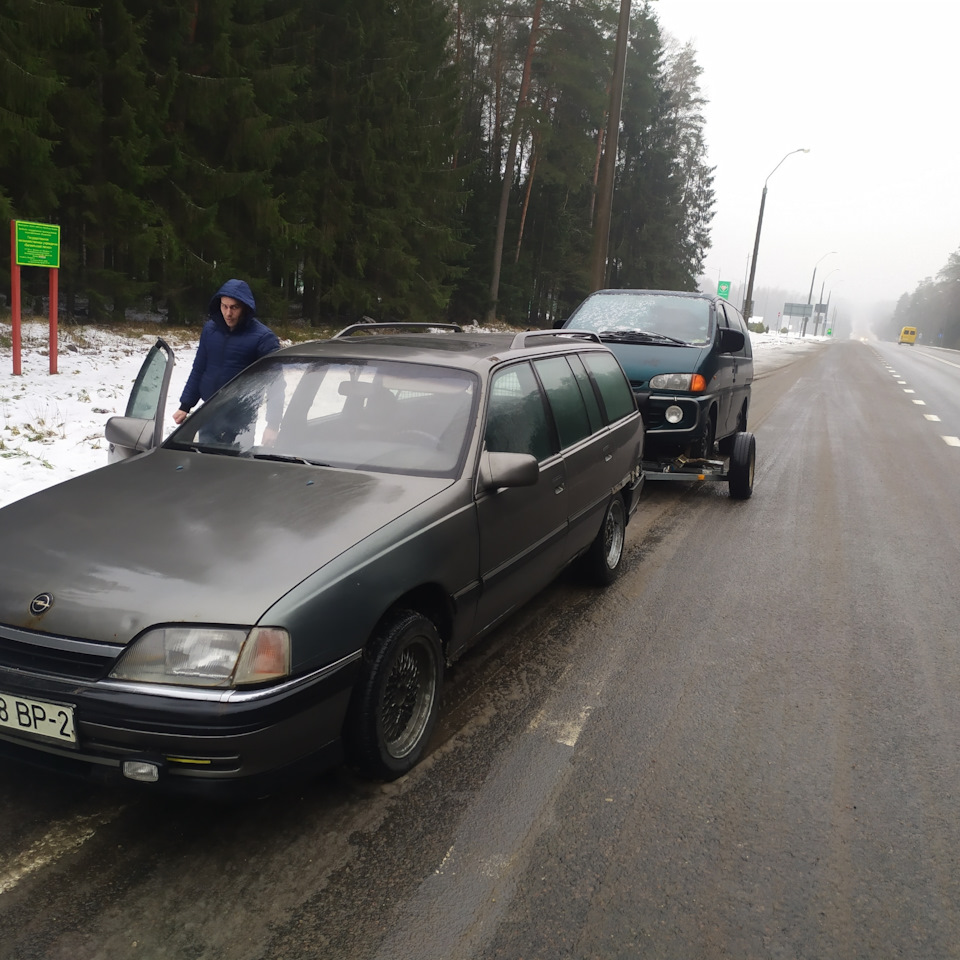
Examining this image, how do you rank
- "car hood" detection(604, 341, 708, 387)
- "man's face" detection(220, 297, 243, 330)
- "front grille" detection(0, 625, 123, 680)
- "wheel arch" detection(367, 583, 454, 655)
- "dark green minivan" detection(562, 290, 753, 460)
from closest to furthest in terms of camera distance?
1. "front grille" detection(0, 625, 123, 680)
2. "wheel arch" detection(367, 583, 454, 655)
3. "man's face" detection(220, 297, 243, 330)
4. "dark green minivan" detection(562, 290, 753, 460)
5. "car hood" detection(604, 341, 708, 387)

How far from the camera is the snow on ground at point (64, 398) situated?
7301 millimetres

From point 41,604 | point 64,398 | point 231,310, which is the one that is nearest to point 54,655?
point 41,604

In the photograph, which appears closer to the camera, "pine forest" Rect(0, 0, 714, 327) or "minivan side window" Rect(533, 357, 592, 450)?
"minivan side window" Rect(533, 357, 592, 450)

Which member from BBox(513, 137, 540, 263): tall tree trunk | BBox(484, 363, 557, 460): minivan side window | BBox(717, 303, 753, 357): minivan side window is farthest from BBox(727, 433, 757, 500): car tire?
BBox(513, 137, 540, 263): tall tree trunk

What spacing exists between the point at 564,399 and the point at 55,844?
3227 millimetres

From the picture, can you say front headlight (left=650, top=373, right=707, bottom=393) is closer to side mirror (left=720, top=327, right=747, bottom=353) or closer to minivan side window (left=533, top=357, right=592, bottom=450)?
side mirror (left=720, top=327, right=747, bottom=353)

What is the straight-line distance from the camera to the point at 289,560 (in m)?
2.74

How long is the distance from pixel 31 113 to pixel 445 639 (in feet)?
43.4

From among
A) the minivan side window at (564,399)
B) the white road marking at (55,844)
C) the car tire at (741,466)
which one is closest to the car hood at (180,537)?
the white road marking at (55,844)

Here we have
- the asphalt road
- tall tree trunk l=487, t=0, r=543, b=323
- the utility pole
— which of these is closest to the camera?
the asphalt road

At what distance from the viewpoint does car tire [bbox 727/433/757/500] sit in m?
8.02

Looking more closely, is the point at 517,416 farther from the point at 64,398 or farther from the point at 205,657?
the point at 64,398

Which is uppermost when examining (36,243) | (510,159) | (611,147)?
(510,159)

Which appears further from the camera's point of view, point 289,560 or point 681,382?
point 681,382
